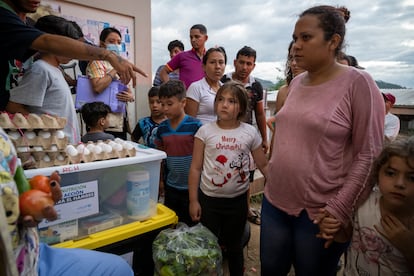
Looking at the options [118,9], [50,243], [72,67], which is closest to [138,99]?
[72,67]

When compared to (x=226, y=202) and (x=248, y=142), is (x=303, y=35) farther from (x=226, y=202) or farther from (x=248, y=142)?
(x=226, y=202)

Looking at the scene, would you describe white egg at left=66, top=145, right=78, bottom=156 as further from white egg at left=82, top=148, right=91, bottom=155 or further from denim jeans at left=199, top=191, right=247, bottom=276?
denim jeans at left=199, top=191, right=247, bottom=276

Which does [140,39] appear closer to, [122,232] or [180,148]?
[180,148]

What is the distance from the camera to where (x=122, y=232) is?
129 cm

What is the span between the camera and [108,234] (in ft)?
4.19

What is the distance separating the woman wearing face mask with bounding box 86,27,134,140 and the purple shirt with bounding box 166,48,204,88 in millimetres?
751

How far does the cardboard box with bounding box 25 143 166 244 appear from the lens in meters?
1.15

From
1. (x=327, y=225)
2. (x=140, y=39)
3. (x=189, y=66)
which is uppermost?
(x=140, y=39)

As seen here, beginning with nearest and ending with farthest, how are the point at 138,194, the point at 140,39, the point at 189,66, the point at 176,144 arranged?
the point at 138,194
the point at 176,144
the point at 189,66
the point at 140,39

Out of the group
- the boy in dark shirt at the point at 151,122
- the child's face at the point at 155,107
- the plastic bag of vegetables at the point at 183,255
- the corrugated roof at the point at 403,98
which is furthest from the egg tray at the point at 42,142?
the corrugated roof at the point at 403,98

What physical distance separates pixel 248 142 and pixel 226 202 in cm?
43

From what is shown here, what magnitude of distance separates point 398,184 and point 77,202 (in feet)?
4.56

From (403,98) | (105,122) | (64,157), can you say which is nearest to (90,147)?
(64,157)

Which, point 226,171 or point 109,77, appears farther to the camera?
point 109,77
